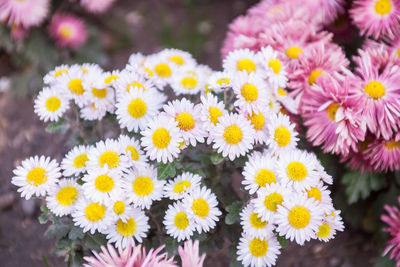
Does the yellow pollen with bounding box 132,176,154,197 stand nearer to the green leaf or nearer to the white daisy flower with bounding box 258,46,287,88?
the white daisy flower with bounding box 258,46,287,88

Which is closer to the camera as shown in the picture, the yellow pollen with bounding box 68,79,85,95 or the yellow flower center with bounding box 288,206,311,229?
the yellow flower center with bounding box 288,206,311,229

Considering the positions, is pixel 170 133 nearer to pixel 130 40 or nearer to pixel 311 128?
pixel 311 128

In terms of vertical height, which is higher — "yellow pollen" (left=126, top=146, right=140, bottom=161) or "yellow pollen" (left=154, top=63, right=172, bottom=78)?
"yellow pollen" (left=154, top=63, right=172, bottom=78)

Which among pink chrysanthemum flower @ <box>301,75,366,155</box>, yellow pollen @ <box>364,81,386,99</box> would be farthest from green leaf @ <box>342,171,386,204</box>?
yellow pollen @ <box>364,81,386,99</box>

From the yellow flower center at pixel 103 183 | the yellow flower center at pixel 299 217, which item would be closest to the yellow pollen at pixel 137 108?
the yellow flower center at pixel 103 183

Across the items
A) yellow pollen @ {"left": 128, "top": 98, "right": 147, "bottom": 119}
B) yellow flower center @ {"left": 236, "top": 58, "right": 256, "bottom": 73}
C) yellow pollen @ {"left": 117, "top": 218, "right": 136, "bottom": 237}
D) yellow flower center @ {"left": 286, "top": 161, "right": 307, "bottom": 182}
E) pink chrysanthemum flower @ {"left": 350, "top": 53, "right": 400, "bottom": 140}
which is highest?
yellow flower center @ {"left": 236, "top": 58, "right": 256, "bottom": 73}

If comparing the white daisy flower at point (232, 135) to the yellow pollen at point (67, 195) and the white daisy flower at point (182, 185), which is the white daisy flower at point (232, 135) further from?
the yellow pollen at point (67, 195)

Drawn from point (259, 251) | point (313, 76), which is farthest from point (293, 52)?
point (259, 251)
